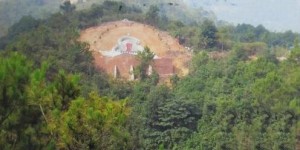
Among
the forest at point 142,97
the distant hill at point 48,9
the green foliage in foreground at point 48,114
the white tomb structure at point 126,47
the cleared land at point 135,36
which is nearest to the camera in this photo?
the green foliage in foreground at point 48,114

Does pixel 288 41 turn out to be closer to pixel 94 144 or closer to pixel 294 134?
pixel 294 134

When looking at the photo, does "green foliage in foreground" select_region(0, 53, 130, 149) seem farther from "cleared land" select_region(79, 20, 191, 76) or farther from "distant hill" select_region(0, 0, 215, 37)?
"distant hill" select_region(0, 0, 215, 37)

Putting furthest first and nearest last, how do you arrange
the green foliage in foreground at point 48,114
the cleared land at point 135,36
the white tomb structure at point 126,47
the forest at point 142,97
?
the white tomb structure at point 126,47, the cleared land at point 135,36, the forest at point 142,97, the green foliage in foreground at point 48,114

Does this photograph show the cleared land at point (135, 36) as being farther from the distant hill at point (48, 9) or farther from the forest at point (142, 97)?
the distant hill at point (48, 9)

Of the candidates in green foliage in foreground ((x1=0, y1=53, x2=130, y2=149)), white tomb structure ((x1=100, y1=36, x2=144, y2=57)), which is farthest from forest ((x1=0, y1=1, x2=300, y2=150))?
Result: white tomb structure ((x1=100, y1=36, x2=144, y2=57))

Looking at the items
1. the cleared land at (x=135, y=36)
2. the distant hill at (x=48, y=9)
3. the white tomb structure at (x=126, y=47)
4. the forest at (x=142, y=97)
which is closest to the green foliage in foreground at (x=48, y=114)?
the forest at (x=142, y=97)

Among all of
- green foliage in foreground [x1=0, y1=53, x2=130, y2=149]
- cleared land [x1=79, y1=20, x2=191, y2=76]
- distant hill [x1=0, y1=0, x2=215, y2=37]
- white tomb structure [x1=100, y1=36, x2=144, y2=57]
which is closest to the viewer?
green foliage in foreground [x1=0, y1=53, x2=130, y2=149]

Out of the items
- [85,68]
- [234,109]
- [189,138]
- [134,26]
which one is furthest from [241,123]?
[134,26]
